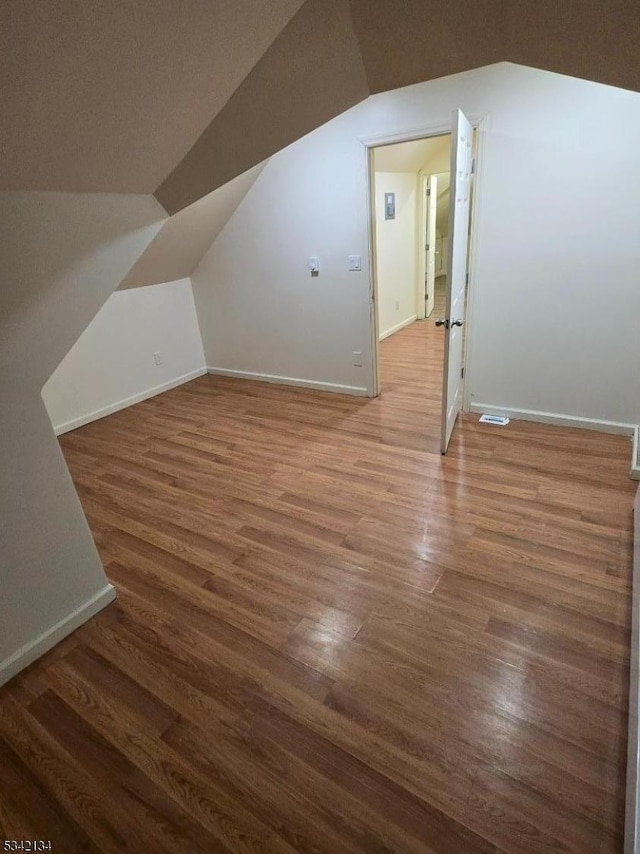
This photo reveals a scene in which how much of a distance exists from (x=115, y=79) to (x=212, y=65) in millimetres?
276

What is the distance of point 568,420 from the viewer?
313cm

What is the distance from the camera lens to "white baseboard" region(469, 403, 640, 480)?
2.90 metres

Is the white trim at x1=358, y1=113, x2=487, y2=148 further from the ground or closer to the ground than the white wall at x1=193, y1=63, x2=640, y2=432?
further from the ground

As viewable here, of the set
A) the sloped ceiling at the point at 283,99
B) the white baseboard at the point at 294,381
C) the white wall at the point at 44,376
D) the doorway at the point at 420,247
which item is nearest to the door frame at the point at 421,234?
the doorway at the point at 420,247

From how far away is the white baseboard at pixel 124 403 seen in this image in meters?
3.76

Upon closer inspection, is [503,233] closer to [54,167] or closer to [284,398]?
[284,398]

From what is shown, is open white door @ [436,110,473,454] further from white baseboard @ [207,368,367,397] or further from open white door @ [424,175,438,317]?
open white door @ [424,175,438,317]

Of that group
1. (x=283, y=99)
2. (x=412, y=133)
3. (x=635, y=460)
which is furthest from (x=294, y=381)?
(x=283, y=99)

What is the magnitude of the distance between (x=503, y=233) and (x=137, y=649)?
3142 mm

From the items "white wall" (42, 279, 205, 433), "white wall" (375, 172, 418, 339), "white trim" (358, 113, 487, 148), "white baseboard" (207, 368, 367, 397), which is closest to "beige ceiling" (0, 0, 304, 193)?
"white trim" (358, 113, 487, 148)

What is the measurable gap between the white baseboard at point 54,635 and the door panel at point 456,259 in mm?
2101

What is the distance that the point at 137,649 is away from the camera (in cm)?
172

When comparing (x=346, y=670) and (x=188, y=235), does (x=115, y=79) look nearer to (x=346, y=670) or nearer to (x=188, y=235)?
(x=346, y=670)

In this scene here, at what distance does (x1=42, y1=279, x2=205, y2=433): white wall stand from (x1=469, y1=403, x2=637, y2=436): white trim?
3.05 metres
